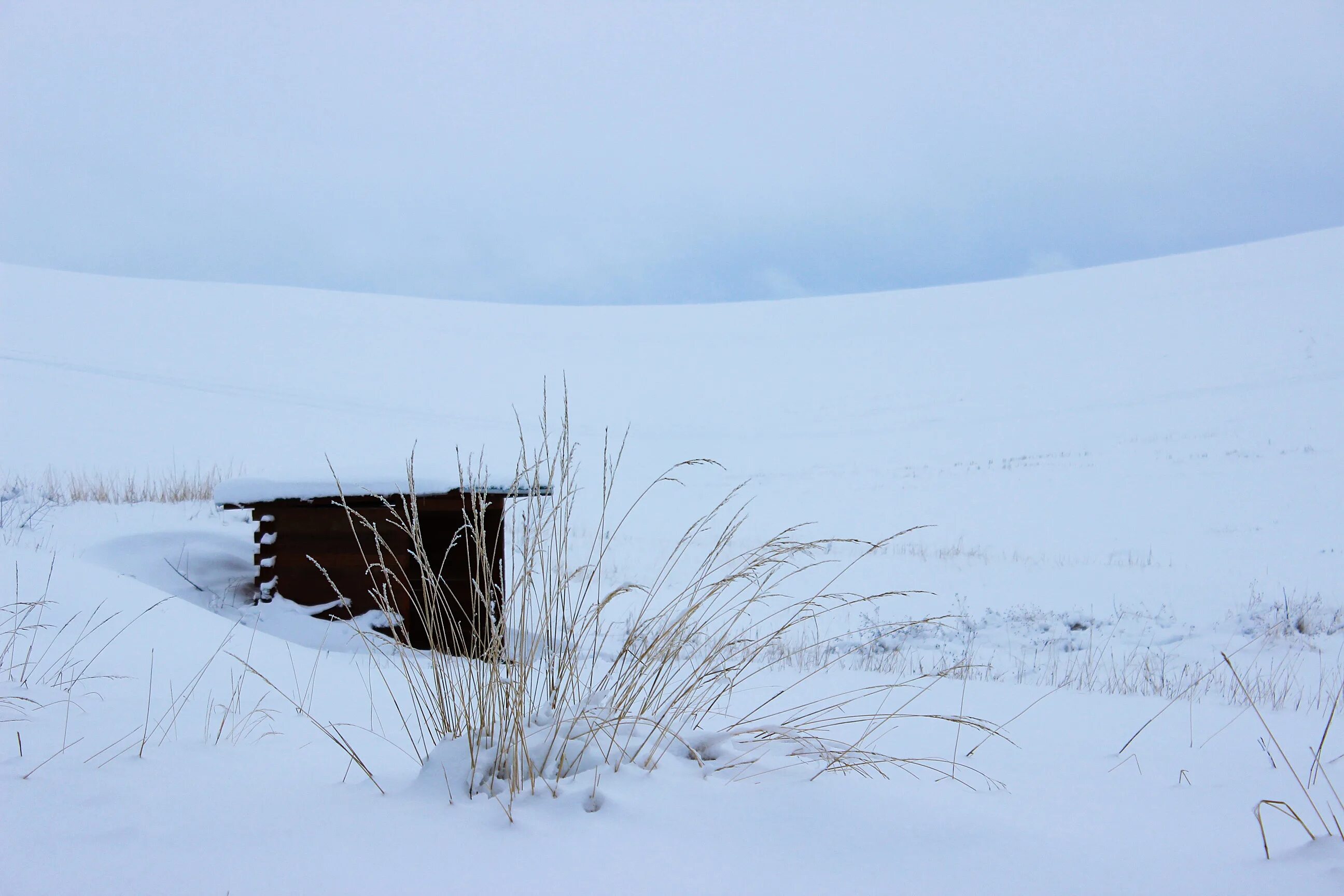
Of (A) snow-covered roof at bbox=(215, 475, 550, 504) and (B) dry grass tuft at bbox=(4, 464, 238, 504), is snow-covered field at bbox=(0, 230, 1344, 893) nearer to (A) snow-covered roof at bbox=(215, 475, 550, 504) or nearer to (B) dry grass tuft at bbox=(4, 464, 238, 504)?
(A) snow-covered roof at bbox=(215, 475, 550, 504)

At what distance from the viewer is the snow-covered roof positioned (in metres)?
4.76

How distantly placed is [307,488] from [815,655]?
313 centimetres

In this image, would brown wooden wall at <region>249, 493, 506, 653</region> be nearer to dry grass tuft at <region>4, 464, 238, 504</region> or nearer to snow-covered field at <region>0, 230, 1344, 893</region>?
snow-covered field at <region>0, 230, 1344, 893</region>

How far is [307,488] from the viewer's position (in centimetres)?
484

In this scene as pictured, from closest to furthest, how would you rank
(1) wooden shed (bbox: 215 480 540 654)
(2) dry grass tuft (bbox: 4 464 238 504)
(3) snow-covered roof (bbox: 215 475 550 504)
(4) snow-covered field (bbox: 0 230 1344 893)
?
(4) snow-covered field (bbox: 0 230 1344 893) < (3) snow-covered roof (bbox: 215 475 550 504) < (1) wooden shed (bbox: 215 480 540 654) < (2) dry grass tuft (bbox: 4 464 238 504)

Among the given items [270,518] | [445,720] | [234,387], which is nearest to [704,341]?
[234,387]

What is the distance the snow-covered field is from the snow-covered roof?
221 millimetres

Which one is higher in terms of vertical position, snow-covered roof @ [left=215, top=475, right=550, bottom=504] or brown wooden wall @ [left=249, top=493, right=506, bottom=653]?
snow-covered roof @ [left=215, top=475, right=550, bottom=504]

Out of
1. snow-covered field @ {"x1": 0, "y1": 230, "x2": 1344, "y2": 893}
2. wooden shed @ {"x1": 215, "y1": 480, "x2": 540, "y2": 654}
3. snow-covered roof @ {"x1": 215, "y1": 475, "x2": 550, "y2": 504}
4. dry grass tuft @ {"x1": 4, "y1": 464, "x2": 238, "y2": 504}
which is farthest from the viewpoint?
dry grass tuft @ {"x1": 4, "y1": 464, "x2": 238, "y2": 504}

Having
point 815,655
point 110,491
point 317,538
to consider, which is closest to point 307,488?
point 317,538

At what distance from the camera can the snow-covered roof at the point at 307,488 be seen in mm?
4762

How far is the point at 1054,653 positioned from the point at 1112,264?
45.3 meters

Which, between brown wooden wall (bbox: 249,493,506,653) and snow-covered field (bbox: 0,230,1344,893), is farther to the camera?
brown wooden wall (bbox: 249,493,506,653)

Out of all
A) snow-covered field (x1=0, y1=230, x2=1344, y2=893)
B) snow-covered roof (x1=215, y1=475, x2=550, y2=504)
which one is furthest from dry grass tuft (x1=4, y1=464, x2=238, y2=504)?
snow-covered roof (x1=215, y1=475, x2=550, y2=504)
